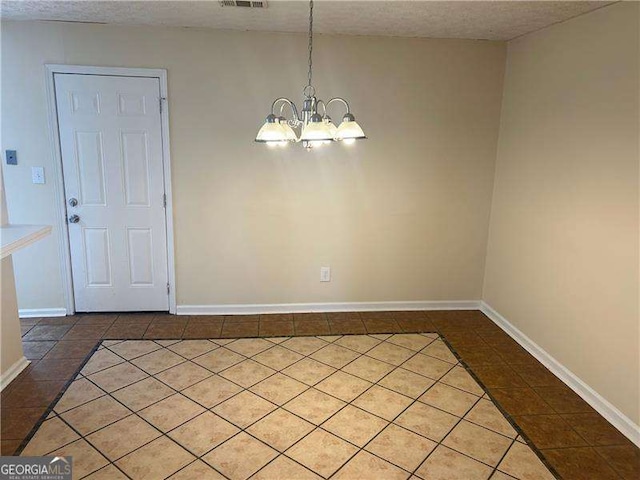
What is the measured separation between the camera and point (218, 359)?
128 inches

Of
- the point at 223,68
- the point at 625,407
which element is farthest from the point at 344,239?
the point at 625,407

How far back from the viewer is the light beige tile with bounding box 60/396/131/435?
8.09 feet

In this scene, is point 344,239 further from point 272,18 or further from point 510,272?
point 272,18

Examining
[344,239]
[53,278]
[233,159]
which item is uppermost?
[233,159]

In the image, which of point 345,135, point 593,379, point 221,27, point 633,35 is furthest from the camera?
point 221,27

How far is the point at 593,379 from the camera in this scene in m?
2.77

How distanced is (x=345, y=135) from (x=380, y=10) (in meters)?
1.30

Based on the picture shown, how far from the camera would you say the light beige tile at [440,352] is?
335cm

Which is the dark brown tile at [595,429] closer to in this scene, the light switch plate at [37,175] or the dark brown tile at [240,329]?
the dark brown tile at [240,329]

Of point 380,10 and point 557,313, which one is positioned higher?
point 380,10

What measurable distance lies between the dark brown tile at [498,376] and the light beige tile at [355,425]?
92cm

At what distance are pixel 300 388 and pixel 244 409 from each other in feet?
1.35

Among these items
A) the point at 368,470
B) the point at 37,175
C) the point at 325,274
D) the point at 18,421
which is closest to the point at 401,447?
the point at 368,470

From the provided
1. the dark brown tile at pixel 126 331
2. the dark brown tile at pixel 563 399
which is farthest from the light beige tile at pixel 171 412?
the dark brown tile at pixel 563 399
